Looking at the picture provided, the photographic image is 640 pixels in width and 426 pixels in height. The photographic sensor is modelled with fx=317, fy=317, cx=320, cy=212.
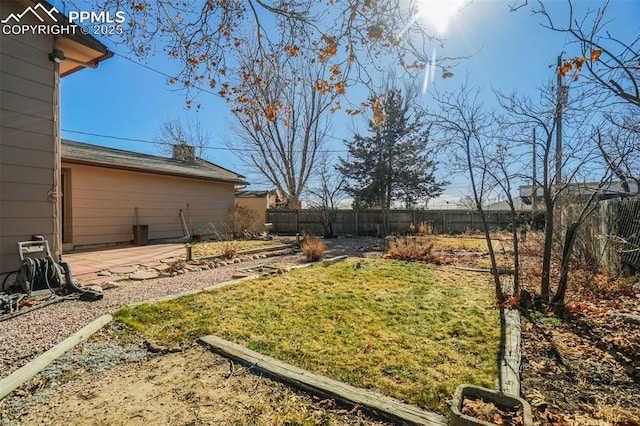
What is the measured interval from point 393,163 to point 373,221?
12.4 ft

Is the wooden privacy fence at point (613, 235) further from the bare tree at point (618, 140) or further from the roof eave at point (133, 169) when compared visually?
the roof eave at point (133, 169)

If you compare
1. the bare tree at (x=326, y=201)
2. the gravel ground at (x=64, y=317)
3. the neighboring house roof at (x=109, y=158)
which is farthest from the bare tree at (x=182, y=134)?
the gravel ground at (x=64, y=317)

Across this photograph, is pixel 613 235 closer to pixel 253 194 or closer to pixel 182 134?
pixel 253 194

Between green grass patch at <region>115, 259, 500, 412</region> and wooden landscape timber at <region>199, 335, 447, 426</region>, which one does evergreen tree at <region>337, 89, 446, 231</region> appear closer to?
green grass patch at <region>115, 259, 500, 412</region>

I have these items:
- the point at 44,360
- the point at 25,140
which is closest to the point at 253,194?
the point at 25,140

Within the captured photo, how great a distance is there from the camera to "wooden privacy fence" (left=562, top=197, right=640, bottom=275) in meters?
4.93

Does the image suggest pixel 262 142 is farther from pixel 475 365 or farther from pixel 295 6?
pixel 475 365

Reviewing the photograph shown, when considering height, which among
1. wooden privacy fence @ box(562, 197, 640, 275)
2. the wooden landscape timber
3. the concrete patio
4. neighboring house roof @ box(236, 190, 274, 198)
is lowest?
the wooden landscape timber

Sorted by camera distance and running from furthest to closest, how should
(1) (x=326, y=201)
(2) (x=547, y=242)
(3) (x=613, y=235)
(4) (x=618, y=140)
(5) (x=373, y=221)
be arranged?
(5) (x=373, y=221) < (1) (x=326, y=201) < (3) (x=613, y=235) < (4) (x=618, y=140) < (2) (x=547, y=242)

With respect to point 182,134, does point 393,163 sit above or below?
below

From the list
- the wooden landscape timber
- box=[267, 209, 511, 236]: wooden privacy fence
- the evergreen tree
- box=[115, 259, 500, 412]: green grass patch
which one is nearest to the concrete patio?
box=[115, 259, 500, 412]: green grass patch

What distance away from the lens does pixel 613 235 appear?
4934mm

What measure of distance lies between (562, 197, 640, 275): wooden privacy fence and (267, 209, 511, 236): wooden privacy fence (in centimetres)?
935

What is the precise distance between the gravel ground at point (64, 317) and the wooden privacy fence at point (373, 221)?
31.0ft
